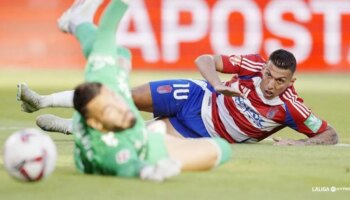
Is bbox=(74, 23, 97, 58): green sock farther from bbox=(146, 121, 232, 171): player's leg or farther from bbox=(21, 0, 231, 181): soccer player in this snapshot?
bbox=(146, 121, 232, 171): player's leg

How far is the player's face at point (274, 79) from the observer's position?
35.3ft

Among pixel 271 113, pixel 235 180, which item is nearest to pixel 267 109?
pixel 271 113

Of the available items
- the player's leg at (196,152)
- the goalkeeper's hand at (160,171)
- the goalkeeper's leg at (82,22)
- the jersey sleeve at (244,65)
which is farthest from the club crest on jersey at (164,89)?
the goalkeeper's hand at (160,171)

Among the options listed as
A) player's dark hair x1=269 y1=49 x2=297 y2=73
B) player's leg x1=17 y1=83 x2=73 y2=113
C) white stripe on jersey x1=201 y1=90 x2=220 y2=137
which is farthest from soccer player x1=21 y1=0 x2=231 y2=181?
player's leg x1=17 y1=83 x2=73 y2=113

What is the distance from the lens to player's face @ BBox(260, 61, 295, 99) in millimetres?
10750

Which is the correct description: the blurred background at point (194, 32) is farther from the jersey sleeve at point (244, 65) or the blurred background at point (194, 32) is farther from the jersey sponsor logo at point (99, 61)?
the jersey sponsor logo at point (99, 61)

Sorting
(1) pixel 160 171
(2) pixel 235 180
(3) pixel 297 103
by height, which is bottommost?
(3) pixel 297 103

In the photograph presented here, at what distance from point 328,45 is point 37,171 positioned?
51.9 ft

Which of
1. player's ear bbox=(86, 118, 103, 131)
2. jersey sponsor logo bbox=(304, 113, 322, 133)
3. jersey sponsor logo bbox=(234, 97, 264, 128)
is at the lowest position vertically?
jersey sponsor logo bbox=(304, 113, 322, 133)

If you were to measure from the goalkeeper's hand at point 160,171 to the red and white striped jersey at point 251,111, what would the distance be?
3.32 metres

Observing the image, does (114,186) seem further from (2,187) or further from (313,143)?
(313,143)

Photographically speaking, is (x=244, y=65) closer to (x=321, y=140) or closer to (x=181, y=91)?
Answer: (x=181, y=91)

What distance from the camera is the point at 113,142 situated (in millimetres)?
7793

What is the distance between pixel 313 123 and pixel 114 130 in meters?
3.75
